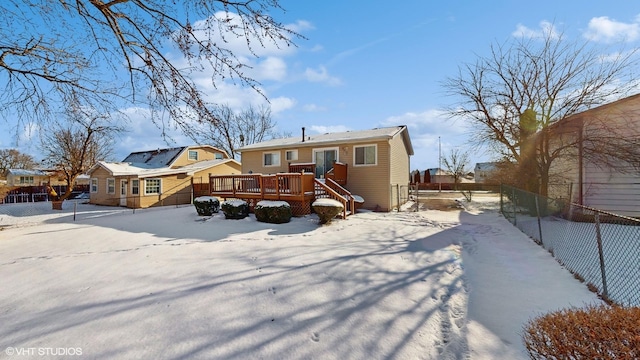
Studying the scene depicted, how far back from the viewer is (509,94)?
12078 millimetres

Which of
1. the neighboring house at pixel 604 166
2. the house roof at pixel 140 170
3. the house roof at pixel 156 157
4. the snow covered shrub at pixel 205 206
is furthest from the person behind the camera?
the house roof at pixel 156 157

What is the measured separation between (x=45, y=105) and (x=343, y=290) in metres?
6.12

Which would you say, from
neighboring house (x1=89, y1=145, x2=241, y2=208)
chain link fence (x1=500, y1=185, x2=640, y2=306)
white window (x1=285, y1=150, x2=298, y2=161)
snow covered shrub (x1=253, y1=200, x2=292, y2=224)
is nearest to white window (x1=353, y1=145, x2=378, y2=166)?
white window (x1=285, y1=150, x2=298, y2=161)

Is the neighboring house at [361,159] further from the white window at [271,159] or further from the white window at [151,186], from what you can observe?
the white window at [151,186]

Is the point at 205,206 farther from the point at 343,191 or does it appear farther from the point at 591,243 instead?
the point at 591,243

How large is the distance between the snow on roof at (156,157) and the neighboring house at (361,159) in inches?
437

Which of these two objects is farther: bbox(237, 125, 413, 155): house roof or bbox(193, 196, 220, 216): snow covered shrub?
bbox(237, 125, 413, 155): house roof

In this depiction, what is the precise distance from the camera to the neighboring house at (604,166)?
8.99 meters

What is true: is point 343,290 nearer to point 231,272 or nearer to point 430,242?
point 231,272

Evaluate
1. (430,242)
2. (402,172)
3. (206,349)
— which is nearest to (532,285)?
(430,242)

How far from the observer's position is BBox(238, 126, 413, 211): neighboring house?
504 inches

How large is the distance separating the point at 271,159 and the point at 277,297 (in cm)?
1273

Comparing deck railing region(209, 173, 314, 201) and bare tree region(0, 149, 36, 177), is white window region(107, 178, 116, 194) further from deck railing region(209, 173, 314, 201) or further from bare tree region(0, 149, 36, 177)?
bare tree region(0, 149, 36, 177)

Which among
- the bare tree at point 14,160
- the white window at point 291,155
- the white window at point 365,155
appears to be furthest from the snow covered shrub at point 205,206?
the bare tree at point 14,160
